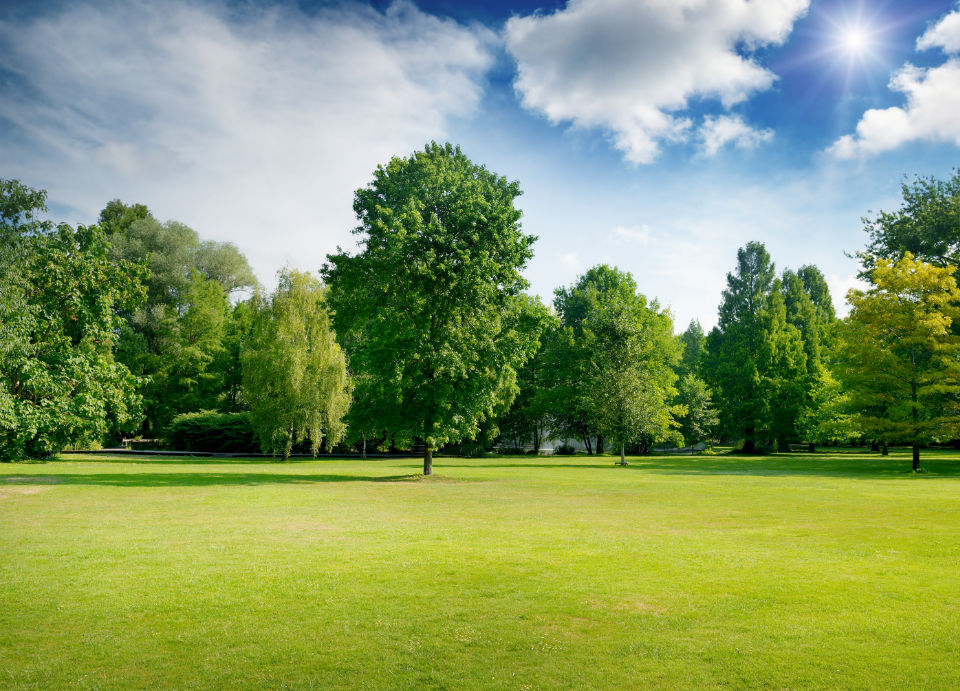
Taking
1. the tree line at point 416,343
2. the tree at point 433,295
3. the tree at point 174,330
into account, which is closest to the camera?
the tree line at point 416,343

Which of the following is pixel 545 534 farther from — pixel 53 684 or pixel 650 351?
pixel 650 351

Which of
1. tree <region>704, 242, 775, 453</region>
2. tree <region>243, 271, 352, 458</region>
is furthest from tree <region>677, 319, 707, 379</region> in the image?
tree <region>243, 271, 352, 458</region>

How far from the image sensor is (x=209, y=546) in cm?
1241

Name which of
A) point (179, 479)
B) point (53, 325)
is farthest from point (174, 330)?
point (53, 325)

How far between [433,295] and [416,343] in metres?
2.80

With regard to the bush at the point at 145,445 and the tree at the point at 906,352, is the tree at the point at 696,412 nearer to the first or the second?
the tree at the point at 906,352

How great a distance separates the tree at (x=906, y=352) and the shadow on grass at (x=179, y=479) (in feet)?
93.3

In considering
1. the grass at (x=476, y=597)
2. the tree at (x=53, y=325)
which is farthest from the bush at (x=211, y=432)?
the grass at (x=476, y=597)

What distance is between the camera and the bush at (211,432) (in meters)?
56.7

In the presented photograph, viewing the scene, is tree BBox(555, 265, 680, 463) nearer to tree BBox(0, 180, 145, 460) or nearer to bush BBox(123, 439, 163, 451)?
tree BBox(0, 180, 145, 460)

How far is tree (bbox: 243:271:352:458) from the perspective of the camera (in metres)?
45.6

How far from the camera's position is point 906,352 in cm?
4044

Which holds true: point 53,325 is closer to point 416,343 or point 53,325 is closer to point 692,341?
point 416,343

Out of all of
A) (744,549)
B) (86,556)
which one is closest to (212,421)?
(86,556)
